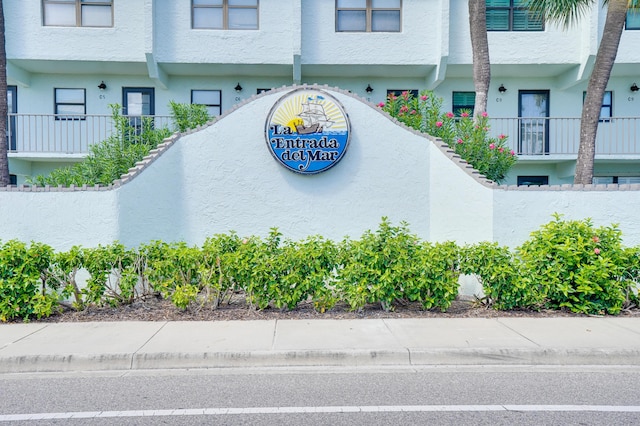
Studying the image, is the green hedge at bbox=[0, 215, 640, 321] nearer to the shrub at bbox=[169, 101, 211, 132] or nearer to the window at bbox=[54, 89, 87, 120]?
the shrub at bbox=[169, 101, 211, 132]

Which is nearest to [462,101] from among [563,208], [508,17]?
[508,17]

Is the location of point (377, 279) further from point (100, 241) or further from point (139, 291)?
point (100, 241)

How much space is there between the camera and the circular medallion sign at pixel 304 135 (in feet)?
30.3

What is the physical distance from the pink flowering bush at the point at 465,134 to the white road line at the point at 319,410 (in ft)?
22.0

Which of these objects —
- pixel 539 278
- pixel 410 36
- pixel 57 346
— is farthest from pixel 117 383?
pixel 410 36

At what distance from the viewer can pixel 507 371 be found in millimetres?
5523

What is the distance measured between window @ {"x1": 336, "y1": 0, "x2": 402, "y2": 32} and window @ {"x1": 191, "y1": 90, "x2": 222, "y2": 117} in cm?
442

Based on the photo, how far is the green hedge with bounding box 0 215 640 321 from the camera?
24.5ft

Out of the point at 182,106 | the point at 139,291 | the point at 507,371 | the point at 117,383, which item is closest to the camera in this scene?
the point at 117,383

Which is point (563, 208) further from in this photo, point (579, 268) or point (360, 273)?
point (360, 273)

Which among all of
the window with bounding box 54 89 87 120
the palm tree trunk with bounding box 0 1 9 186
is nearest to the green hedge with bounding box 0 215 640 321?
the palm tree trunk with bounding box 0 1 9 186

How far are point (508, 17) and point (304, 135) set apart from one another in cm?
1001

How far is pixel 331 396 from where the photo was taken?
4746mm

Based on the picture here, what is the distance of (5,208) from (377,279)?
655 cm
